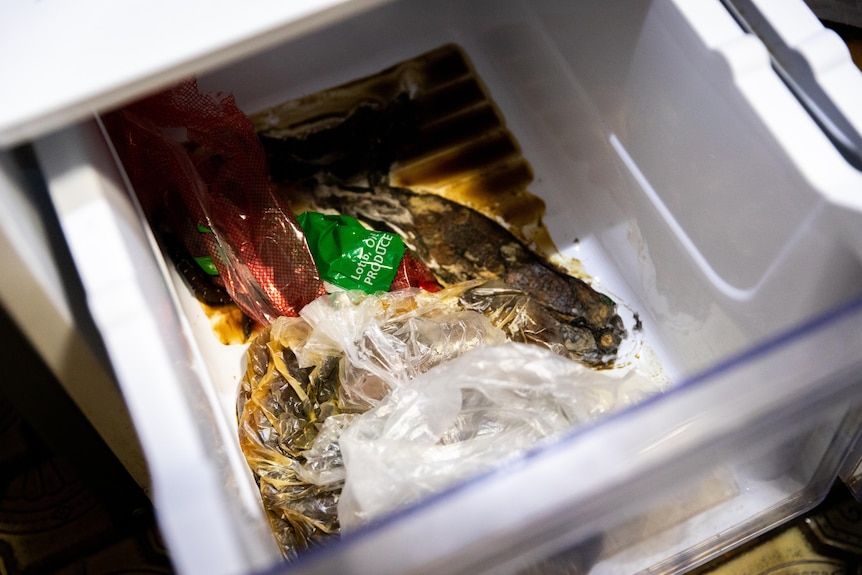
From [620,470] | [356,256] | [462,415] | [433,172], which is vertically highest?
[433,172]

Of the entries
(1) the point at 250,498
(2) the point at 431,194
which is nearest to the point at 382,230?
(2) the point at 431,194

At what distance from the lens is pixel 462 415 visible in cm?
72

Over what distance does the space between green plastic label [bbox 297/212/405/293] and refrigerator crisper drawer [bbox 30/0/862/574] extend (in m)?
0.16

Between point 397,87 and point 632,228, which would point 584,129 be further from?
point 397,87

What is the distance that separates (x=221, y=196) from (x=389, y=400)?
32 cm

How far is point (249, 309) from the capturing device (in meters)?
0.86

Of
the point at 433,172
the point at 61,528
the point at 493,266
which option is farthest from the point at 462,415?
the point at 61,528

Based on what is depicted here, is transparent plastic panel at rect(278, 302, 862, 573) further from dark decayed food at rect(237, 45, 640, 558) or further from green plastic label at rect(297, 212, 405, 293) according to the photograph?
green plastic label at rect(297, 212, 405, 293)

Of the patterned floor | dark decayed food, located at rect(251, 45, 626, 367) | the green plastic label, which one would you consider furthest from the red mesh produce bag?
the patterned floor

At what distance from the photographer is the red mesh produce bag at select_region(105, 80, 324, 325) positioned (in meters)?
0.80

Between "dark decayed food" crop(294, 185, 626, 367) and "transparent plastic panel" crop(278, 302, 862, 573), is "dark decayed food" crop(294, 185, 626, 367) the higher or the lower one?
the higher one

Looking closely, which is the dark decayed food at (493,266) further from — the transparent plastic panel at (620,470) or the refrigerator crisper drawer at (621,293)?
the transparent plastic panel at (620,470)

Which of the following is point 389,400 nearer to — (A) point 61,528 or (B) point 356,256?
(B) point 356,256

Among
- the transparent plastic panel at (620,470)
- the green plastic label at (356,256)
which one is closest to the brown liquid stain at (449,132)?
the green plastic label at (356,256)
